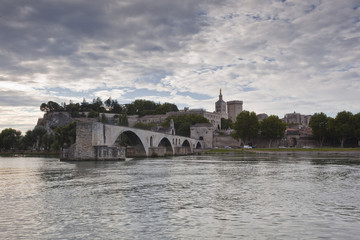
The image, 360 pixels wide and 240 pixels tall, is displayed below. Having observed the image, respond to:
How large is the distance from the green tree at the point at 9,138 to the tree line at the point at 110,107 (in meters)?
42.2

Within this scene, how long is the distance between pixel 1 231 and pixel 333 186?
13.9m

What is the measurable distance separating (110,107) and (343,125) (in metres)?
99.5

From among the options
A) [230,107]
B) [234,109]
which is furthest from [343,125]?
[230,107]

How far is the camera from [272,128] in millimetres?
84688

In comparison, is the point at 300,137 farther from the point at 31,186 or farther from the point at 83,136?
the point at 31,186

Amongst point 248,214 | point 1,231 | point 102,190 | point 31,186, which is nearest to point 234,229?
point 248,214

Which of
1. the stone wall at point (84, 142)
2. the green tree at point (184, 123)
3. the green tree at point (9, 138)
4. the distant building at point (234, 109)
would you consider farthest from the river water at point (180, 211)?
the distant building at point (234, 109)

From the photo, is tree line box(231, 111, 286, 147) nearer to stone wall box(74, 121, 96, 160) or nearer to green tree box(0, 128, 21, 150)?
green tree box(0, 128, 21, 150)

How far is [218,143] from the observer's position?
102m

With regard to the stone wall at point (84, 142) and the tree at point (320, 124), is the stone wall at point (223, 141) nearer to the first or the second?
the tree at point (320, 124)

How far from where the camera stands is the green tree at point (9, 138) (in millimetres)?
80562

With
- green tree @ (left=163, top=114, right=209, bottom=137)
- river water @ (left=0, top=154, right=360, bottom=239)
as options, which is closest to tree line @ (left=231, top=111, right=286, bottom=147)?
green tree @ (left=163, top=114, right=209, bottom=137)

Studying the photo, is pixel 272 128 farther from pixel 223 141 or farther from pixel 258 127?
pixel 223 141

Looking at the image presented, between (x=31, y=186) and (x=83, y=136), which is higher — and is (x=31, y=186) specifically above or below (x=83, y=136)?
below
